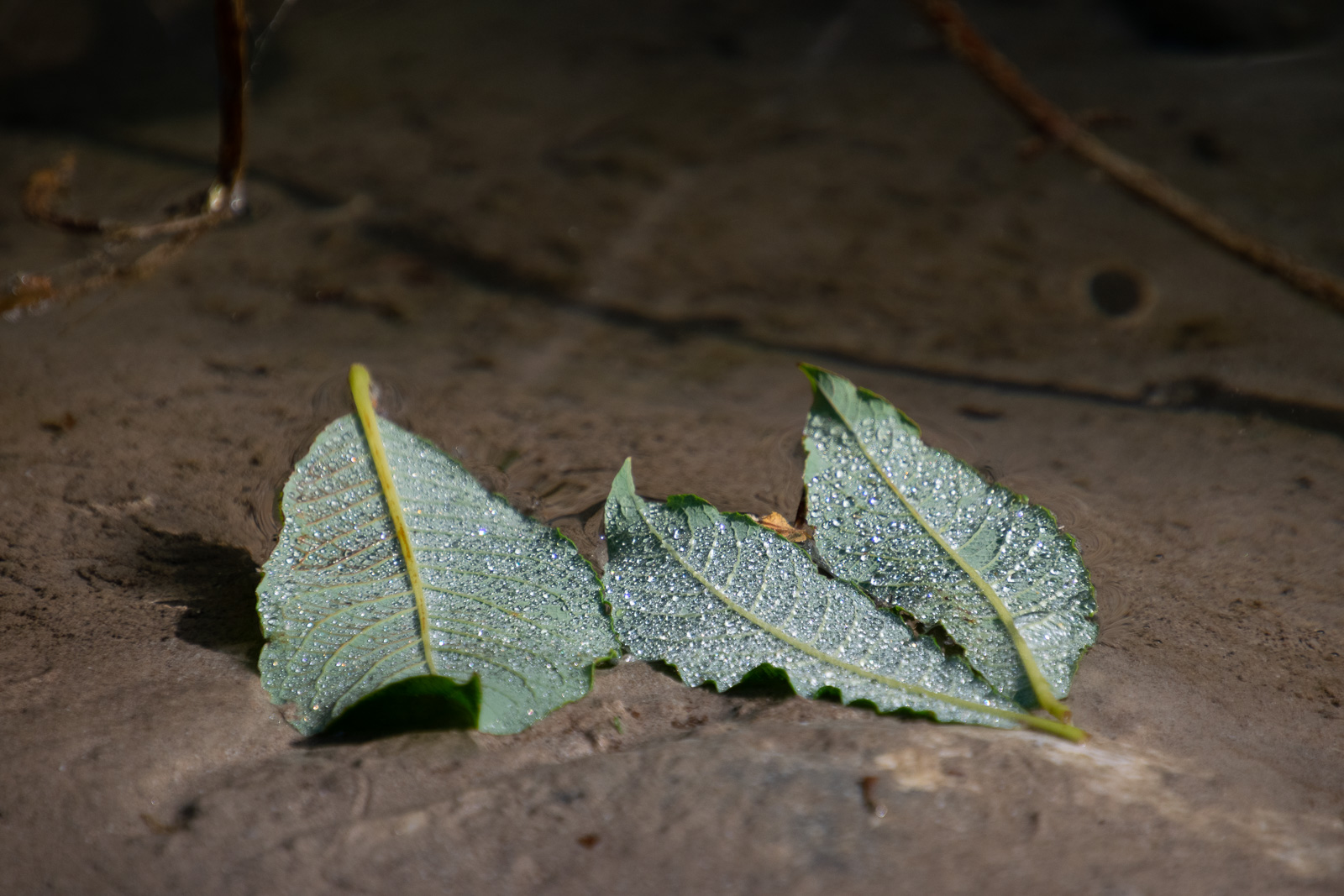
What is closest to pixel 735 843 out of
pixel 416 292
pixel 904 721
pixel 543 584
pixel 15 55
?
pixel 904 721

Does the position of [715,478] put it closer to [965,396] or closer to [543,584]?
[543,584]

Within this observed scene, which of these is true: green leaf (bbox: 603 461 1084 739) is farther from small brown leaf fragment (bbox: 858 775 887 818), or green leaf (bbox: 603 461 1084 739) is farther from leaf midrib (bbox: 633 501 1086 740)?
small brown leaf fragment (bbox: 858 775 887 818)

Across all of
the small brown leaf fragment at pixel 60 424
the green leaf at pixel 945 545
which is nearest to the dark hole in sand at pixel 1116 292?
the green leaf at pixel 945 545

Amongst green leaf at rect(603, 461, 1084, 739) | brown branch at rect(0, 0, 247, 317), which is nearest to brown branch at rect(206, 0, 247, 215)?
brown branch at rect(0, 0, 247, 317)

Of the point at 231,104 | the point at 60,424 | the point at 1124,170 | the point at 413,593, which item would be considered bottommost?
the point at 60,424

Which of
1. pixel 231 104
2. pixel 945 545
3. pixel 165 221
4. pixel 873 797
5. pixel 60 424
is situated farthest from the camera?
pixel 165 221

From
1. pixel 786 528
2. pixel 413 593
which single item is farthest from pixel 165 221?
pixel 786 528

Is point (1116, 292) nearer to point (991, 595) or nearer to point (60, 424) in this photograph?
point (991, 595)
